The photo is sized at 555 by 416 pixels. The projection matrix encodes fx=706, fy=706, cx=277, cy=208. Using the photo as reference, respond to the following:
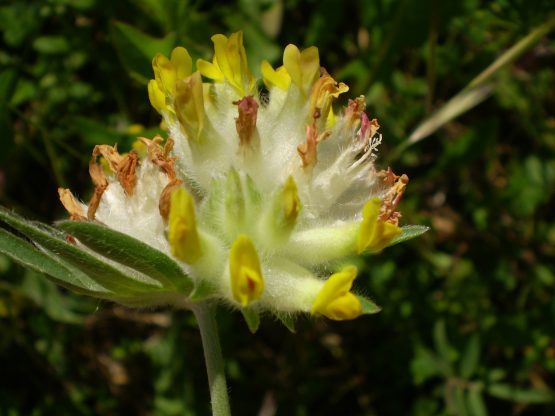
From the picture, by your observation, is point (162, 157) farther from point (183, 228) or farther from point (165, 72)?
point (183, 228)

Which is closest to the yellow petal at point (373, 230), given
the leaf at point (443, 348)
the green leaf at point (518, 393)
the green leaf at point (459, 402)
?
the leaf at point (443, 348)

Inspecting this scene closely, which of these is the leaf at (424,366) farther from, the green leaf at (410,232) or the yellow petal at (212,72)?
the yellow petal at (212,72)

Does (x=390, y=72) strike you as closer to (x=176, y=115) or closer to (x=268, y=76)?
(x=268, y=76)

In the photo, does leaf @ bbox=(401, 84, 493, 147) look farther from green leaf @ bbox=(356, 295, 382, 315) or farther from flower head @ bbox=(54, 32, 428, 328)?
green leaf @ bbox=(356, 295, 382, 315)

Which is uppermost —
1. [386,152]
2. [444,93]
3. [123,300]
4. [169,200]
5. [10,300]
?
[444,93]

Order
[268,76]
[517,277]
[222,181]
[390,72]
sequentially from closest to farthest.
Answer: [222,181]
[268,76]
[390,72]
[517,277]

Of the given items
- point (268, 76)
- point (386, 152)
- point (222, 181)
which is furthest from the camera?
point (386, 152)

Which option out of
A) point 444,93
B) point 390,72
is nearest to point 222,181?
point 390,72

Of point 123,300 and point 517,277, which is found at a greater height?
point 517,277

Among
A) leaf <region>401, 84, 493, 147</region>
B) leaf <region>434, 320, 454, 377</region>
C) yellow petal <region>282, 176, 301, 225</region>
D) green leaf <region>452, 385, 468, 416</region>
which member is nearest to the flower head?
→ yellow petal <region>282, 176, 301, 225</region>
